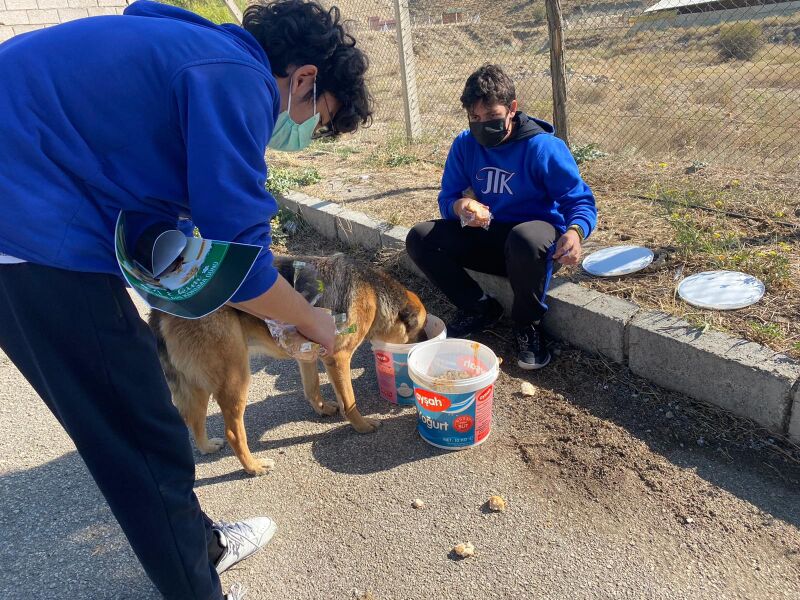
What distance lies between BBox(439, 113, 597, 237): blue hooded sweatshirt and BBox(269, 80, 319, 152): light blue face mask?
1818 millimetres

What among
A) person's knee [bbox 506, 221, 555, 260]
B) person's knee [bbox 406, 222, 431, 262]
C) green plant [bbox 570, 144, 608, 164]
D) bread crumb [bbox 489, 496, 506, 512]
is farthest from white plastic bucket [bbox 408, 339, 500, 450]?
green plant [bbox 570, 144, 608, 164]

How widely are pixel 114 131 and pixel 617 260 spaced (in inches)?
131

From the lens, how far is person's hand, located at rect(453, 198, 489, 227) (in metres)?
3.59

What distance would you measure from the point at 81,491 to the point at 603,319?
2974 mm

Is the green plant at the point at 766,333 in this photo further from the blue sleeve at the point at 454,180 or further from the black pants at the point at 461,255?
the blue sleeve at the point at 454,180

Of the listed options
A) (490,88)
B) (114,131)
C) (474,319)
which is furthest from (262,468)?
(490,88)

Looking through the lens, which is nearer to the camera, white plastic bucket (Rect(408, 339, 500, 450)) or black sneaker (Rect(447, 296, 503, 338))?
white plastic bucket (Rect(408, 339, 500, 450))

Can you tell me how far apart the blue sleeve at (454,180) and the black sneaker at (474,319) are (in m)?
0.65

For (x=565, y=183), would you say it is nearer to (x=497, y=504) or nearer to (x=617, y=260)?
(x=617, y=260)

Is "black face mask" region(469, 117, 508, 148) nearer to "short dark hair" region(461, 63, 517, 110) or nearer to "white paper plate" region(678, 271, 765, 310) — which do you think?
"short dark hair" region(461, 63, 517, 110)

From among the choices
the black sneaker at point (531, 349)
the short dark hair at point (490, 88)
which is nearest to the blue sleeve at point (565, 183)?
the short dark hair at point (490, 88)

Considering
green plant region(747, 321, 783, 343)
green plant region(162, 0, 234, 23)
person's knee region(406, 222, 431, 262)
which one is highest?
green plant region(162, 0, 234, 23)

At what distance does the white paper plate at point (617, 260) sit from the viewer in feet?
12.4

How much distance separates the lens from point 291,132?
2061mm
